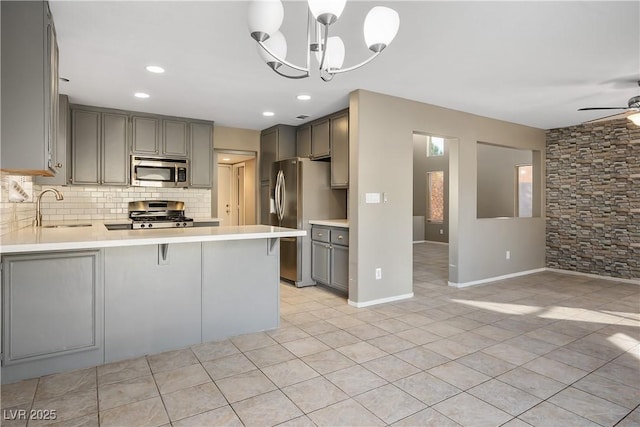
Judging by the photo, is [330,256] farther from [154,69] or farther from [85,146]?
[85,146]

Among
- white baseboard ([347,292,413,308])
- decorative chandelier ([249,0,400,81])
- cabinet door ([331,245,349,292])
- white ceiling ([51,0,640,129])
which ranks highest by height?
white ceiling ([51,0,640,129])

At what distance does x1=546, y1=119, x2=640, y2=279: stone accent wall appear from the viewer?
5316 millimetres

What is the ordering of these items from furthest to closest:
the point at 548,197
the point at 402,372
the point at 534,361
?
the point at 548,197 < the point at 534,361 < the point at 402,372

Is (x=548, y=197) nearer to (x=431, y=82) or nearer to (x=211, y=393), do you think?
(x=431, y=82)

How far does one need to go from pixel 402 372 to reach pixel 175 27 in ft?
9.18

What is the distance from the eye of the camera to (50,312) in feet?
7.92

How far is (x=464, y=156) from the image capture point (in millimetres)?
4965

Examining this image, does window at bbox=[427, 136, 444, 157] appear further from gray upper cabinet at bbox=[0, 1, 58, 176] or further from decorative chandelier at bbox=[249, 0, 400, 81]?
gray upper cabinet at bbox=[0, 1, 58, 176]

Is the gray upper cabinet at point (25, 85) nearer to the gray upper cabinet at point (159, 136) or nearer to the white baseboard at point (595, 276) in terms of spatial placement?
the gray upper cabinet at point (159, 136)

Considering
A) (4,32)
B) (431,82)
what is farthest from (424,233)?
(4,32)

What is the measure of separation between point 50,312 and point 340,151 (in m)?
3.32

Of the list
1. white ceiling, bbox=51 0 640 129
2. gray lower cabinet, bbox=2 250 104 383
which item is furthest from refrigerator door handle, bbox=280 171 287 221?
gray lower cabinet, bbox=2 250 104 383

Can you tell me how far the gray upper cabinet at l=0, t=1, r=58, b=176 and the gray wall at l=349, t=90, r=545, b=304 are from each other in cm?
269

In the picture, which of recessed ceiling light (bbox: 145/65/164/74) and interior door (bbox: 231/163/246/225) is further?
interior door (bbox: 231/163/246/225)
